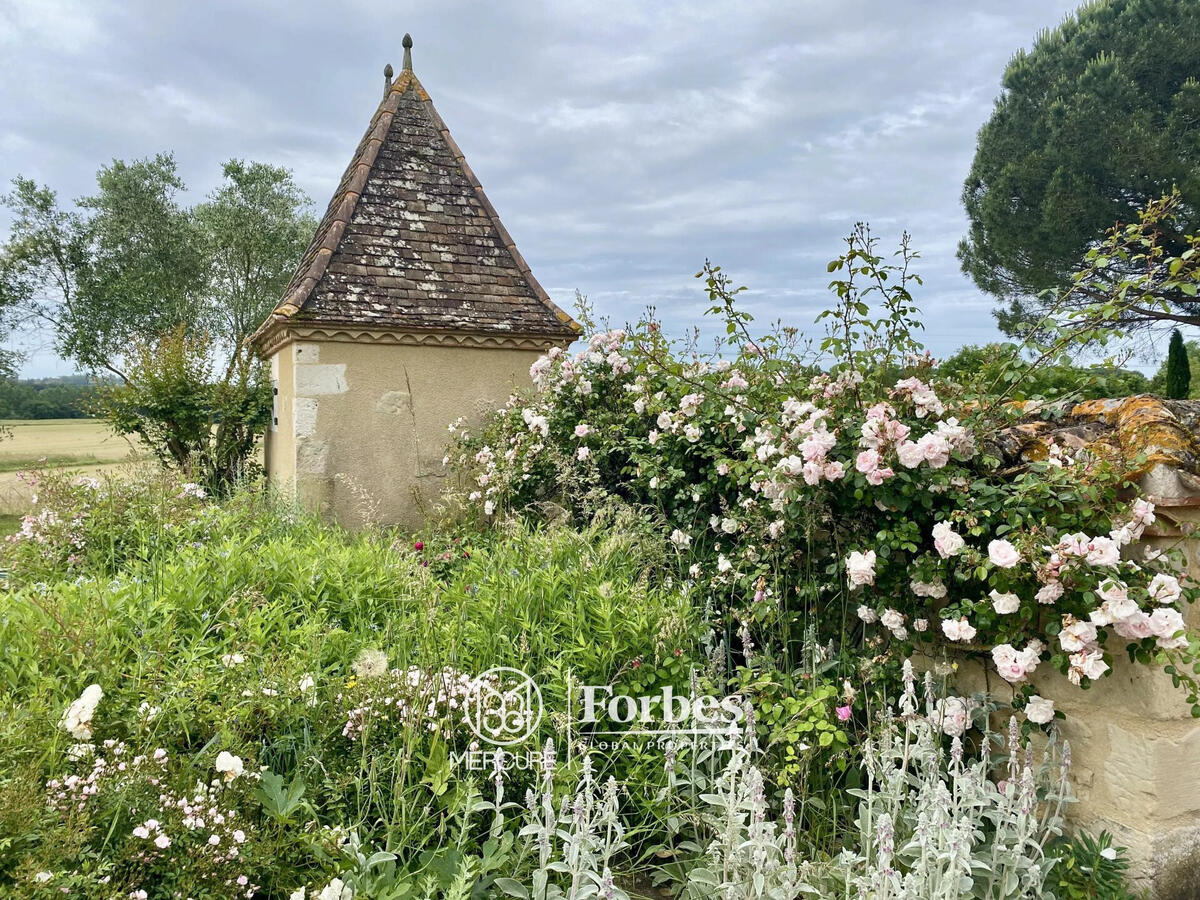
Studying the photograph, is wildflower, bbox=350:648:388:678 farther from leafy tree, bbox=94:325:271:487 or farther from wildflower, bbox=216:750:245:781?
Result: leafy tree, bbox=94:325:271:487

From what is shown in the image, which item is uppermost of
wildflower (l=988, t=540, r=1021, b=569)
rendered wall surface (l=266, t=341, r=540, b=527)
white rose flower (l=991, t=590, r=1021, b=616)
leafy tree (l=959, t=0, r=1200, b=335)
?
leafy tree (l=959, t=0, r=1200, b=335)

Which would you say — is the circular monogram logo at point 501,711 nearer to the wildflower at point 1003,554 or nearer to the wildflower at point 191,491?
the wildflower at point 1003,554

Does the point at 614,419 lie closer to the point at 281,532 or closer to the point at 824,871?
the point at 281,532

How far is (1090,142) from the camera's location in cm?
1745

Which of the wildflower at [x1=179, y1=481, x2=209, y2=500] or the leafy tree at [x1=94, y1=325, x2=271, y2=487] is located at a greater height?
the leafy tree at [x1=94, y1=325, x2=271, y2=487]

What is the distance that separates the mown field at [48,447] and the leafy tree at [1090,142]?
63.0 feet

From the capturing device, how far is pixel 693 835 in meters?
3.15

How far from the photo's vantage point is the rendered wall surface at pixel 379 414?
26.1ft

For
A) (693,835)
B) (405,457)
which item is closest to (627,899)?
(693,835)

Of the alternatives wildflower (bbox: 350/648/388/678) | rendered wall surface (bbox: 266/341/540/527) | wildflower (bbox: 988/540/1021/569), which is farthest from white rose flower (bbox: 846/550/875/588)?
rendered wall surface (bbox: 266/341/540/527)

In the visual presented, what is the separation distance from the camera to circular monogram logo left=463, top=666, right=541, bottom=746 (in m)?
2.99

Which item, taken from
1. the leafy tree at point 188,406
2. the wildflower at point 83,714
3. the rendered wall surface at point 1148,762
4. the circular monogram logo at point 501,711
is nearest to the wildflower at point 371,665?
the circular monogram logo at point 501,711

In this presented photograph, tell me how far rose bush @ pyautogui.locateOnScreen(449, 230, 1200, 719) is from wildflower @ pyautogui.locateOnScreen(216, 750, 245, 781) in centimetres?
234

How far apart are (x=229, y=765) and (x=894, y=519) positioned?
295cm
